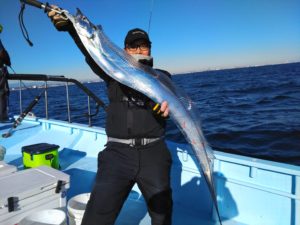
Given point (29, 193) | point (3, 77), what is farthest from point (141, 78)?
point (3, 77)

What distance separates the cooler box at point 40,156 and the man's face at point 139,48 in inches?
102

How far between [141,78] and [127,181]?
998 mm

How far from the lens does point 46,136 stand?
22.6ft

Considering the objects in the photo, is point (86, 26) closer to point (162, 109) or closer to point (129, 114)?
point (129, 114)

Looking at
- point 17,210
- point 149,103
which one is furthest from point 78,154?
point 149,103

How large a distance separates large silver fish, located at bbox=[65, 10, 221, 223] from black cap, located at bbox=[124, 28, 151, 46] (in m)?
0.29

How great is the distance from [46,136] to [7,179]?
420 cm

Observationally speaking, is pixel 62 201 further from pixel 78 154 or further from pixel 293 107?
pixel 293 107

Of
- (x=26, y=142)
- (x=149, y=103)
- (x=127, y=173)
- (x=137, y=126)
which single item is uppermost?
(x=149, y=103)

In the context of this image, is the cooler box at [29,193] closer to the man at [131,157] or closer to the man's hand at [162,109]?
the man at [131,157]

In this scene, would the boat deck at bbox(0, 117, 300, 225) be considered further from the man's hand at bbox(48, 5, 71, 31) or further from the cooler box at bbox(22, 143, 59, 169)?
the man's hand at bbox(48, 5, 71, 31)

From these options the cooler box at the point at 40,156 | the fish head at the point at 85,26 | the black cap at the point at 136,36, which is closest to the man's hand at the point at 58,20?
the fish head at the point at 85,26

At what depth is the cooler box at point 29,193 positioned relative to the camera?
2462 millimetres

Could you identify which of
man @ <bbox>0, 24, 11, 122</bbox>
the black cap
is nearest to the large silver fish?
the black cap
